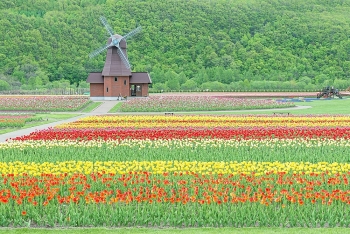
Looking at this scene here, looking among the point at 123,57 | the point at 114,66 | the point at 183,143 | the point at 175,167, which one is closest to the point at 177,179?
the point at 175,167

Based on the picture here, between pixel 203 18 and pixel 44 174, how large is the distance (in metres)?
127

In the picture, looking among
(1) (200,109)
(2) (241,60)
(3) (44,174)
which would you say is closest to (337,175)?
(3) (44,174)

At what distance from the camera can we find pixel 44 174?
43.4 ft

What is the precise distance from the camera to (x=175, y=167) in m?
14.0

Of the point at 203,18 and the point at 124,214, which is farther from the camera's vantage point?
the point at 203,18

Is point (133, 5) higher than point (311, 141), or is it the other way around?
point (133, 5)

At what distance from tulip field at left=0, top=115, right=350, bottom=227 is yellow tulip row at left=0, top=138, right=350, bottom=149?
1.6 inches

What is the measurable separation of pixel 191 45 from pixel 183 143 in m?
104

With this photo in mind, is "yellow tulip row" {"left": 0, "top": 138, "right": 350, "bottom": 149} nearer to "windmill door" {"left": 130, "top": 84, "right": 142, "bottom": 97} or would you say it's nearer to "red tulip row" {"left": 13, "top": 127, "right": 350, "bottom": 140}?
"red tulip row" {"left": 13, "top": 127, "right": 350, "bottom": 140}

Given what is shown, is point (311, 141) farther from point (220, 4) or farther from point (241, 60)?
point (220, 4)

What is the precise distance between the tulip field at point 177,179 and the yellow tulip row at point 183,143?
4 centimetres

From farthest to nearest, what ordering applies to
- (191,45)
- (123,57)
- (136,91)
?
(191,45) → (136,91) → (123,57)

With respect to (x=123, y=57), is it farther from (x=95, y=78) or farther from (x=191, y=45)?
(x=191, y=45)

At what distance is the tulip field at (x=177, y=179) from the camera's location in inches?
408
